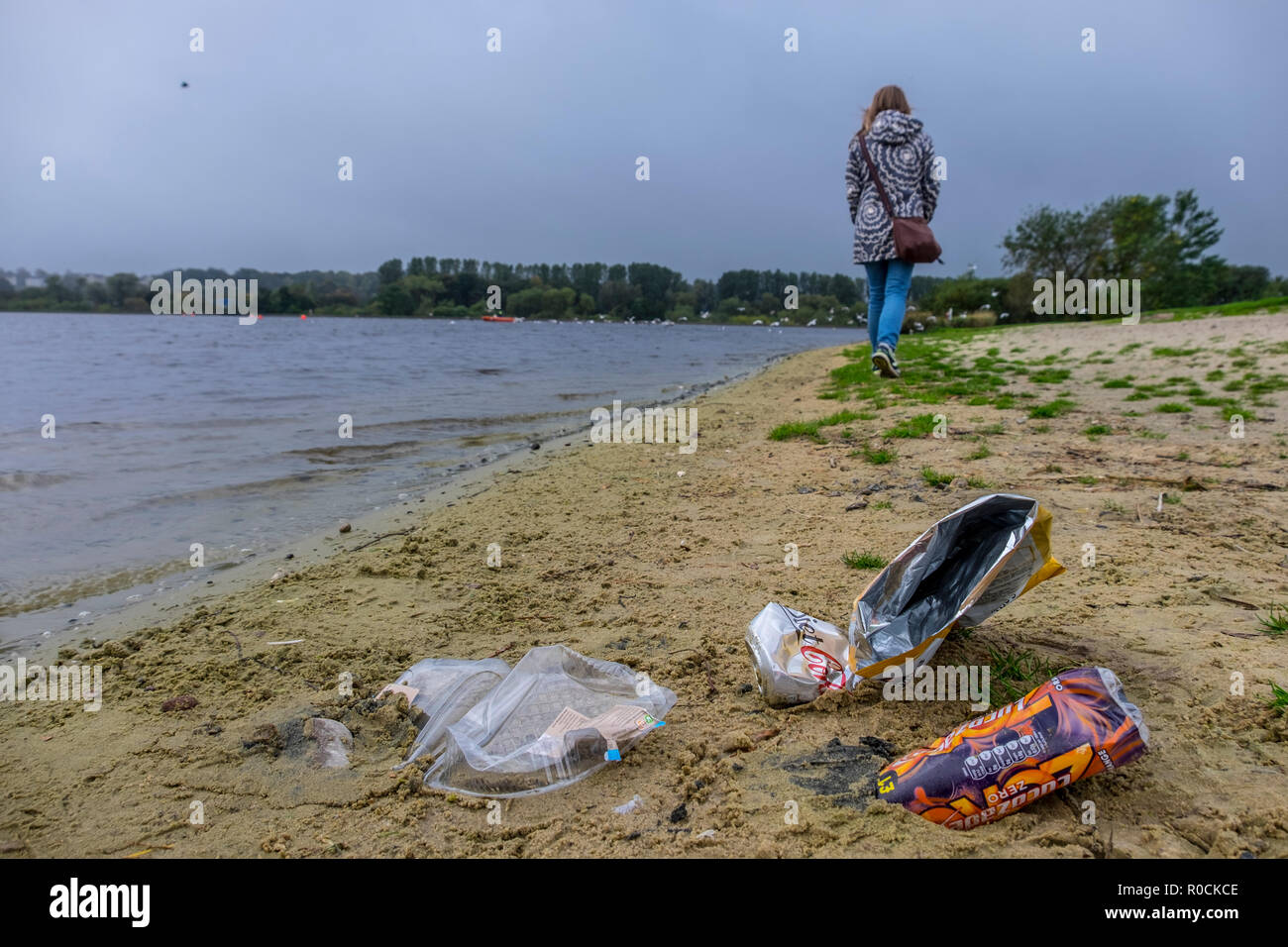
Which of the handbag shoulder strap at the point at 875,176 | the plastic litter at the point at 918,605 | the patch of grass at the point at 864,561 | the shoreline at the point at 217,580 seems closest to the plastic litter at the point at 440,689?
the plastic litter at the point at 918,605

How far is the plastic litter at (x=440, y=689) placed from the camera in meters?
2.11

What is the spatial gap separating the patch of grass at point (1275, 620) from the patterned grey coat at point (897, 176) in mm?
5603

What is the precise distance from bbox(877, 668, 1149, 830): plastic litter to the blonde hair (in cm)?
735

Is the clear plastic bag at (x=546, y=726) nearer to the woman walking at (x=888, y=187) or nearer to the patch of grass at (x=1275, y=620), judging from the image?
the patch of grass at (x=1275, y=620)

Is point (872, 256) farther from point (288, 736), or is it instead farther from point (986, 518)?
point (288, 736)

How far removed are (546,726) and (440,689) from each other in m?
0.51

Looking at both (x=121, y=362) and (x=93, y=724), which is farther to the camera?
(x=121, y=362)

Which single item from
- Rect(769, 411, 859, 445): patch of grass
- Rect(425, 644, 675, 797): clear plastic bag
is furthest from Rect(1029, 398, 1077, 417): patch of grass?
Rect(425, 644, 675, 797): clear plastic bag

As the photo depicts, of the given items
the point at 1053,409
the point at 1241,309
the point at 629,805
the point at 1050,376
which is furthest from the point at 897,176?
the point at 1241,309

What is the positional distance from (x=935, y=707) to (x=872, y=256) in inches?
248

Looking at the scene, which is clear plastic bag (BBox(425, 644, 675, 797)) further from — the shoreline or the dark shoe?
the dark shoe
